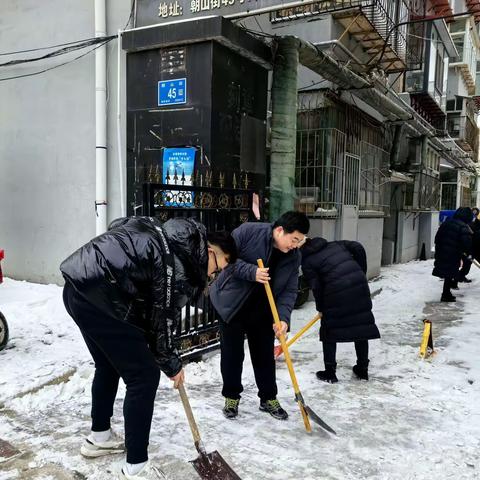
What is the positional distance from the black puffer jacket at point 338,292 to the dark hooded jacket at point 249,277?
0.77 meters

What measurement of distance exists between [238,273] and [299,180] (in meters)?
5.54

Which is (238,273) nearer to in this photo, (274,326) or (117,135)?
(274,326)

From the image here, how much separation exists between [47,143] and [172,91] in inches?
116

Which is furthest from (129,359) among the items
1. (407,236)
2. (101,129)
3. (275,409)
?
(407,236)

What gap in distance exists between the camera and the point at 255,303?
3559 mm

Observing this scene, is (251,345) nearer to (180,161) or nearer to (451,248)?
(180,161)

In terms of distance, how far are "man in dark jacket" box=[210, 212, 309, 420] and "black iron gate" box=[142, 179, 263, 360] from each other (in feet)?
2.92

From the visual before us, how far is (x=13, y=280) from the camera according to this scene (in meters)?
8.12

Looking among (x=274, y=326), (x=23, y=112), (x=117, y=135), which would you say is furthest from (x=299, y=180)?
(x=274, y=326)

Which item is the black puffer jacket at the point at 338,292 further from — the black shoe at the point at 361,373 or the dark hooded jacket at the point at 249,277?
the dark hooded jacket at the point at 249,277

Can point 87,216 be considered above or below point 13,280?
above

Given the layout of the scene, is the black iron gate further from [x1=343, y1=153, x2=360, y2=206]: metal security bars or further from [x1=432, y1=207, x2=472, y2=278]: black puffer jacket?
[x1=432, y1=207, x2=472, y2=278]: black puffer jacket

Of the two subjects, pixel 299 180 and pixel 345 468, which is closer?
pixel 345 468

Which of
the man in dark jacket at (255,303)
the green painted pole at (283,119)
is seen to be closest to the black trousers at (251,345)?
the man in dark jacket at (255,303)
